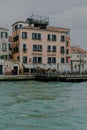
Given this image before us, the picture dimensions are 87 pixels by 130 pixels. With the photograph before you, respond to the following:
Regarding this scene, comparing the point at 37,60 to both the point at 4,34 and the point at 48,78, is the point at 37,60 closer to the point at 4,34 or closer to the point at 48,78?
the point at 4,34

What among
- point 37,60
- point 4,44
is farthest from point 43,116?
point 37,60

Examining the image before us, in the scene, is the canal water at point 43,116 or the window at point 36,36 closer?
the canal water at point 43,116

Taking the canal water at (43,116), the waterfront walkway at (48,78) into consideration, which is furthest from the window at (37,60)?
the canal water at (43,116)

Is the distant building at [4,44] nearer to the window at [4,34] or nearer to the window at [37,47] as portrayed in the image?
the window at [4,34]

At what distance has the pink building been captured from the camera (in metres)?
63.8

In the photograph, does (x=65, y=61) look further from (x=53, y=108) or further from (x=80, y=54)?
(x=53, y=108)

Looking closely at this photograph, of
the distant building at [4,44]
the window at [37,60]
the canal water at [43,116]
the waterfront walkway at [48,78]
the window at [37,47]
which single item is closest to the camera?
the canal water at [43,116]

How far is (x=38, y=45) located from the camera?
65.6 m

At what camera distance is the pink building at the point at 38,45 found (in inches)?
2511

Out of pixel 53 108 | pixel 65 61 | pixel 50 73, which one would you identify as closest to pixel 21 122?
pixel 53 108

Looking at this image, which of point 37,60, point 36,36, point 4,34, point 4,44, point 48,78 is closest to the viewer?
point 48,78

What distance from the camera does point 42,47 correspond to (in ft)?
217

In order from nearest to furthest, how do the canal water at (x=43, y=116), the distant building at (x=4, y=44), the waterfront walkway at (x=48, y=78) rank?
1. the canal water at (x=43, y=116)
2. the waterfront walkway at (x=48, y=78)
3. the distant building at (x=4, y=44)

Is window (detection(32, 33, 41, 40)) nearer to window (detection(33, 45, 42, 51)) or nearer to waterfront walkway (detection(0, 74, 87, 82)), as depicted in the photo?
window (detection(33, 45, 42, 51))
